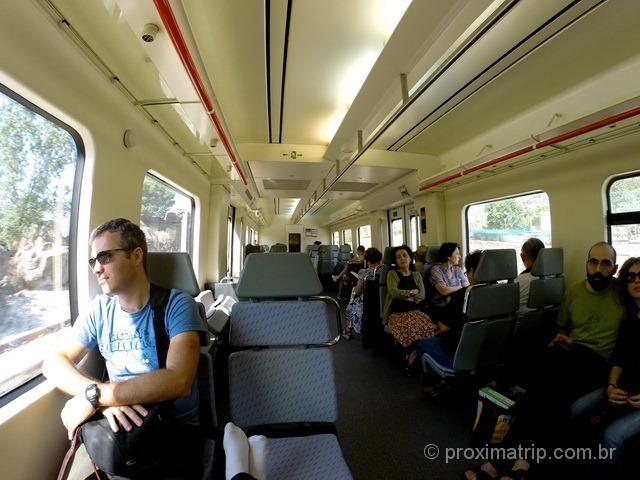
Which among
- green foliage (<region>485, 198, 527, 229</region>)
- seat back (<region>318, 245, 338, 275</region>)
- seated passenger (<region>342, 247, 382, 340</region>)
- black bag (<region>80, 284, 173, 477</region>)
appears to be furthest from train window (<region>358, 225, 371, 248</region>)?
black bag (<region>80, 284, 173, 477</region>)

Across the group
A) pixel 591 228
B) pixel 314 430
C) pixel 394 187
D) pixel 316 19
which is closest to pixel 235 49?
pixel 316 19

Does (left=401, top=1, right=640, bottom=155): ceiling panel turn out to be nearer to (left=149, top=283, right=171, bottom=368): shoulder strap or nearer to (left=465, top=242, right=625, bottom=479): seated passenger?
(left=465, top=242, right=625, bottom=479): seated passenger

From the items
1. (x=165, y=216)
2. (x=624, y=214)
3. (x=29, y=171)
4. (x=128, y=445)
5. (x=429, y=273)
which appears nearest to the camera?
(x=128, y=445)

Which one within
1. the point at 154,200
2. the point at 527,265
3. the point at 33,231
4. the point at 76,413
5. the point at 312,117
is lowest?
the point at 76,413

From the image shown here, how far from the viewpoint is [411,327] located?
9.39 ft

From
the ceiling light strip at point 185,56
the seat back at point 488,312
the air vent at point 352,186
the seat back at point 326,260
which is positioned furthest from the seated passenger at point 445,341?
the seat back at point 326,260

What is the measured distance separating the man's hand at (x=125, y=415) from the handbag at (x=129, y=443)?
14 mm

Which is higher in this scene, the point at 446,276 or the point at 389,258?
the point at 389,258

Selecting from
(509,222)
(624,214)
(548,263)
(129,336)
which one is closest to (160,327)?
(129,336)

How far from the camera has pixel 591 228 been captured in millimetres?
2871

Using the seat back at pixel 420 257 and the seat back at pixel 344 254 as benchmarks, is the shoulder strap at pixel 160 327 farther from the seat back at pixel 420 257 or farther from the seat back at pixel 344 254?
the seat back at pixel 344 254

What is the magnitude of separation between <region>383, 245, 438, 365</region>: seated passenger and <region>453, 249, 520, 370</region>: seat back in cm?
59

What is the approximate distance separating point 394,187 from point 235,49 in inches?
165

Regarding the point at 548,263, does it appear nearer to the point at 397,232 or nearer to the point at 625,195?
the point at 625,195
